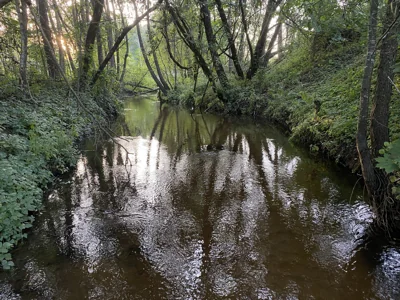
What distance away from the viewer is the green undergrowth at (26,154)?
3721 millimetres

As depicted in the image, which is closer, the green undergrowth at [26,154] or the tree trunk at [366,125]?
the green undergrowth at [26,154]

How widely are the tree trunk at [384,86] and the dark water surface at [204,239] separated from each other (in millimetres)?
1475

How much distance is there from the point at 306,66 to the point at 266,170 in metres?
9.77

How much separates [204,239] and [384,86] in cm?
341

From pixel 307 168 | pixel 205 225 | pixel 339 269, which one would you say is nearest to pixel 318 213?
pixel 339 269

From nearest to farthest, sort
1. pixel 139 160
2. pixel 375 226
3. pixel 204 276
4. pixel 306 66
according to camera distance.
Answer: pixel 204 276 < pixel 375 226 < pixel 139 160 < pixel 306 66

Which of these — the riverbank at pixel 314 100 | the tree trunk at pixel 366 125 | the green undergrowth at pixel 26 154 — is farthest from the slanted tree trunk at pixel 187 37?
the tree trunk at pixel 366 125

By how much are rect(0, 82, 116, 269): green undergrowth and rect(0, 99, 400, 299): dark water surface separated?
0.33 metres

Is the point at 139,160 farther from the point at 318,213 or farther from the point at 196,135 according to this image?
the point at 318,213

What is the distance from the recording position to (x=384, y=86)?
3832mm

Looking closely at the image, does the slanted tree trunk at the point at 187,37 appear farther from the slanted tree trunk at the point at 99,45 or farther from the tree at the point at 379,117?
the tree at the point at 379,117

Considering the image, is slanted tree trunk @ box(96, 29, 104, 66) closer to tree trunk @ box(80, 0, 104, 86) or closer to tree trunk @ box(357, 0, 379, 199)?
tree trunk @ box(80, 0, 104, 86)

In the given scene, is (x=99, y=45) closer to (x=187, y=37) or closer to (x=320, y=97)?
(x=187, y=37)

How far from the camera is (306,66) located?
47.2ft
